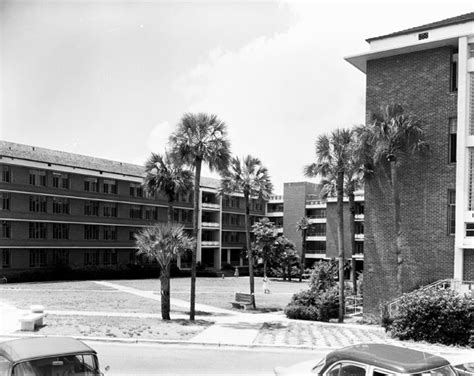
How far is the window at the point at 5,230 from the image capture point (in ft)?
157

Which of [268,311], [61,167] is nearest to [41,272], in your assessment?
[61,167]

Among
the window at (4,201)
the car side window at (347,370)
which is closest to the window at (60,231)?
the window at (4,201)

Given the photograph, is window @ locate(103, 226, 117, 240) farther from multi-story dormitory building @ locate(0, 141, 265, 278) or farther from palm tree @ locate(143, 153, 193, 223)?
palm tree @ locate(143, 153, 193, 223)

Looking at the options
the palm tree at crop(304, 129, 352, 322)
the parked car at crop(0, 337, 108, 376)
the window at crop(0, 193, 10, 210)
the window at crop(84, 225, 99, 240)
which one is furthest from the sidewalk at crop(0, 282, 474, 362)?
the window at crop(84, 225, 99, 240)

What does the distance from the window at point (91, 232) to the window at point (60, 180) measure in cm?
546

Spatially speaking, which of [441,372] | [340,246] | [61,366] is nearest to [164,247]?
[340,246]

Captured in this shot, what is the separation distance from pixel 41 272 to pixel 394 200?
37.4 metres

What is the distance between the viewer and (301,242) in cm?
7169

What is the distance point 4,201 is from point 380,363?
4693 centimetres

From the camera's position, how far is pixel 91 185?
2224 inches

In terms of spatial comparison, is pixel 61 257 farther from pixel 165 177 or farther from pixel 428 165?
pixel 428 165

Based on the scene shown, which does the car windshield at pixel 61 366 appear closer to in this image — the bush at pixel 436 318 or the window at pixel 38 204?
the bush at pixel 436 318

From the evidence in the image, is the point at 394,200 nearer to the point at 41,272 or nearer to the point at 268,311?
the point at 268,311

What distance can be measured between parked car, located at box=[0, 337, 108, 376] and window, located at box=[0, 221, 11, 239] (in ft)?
140
